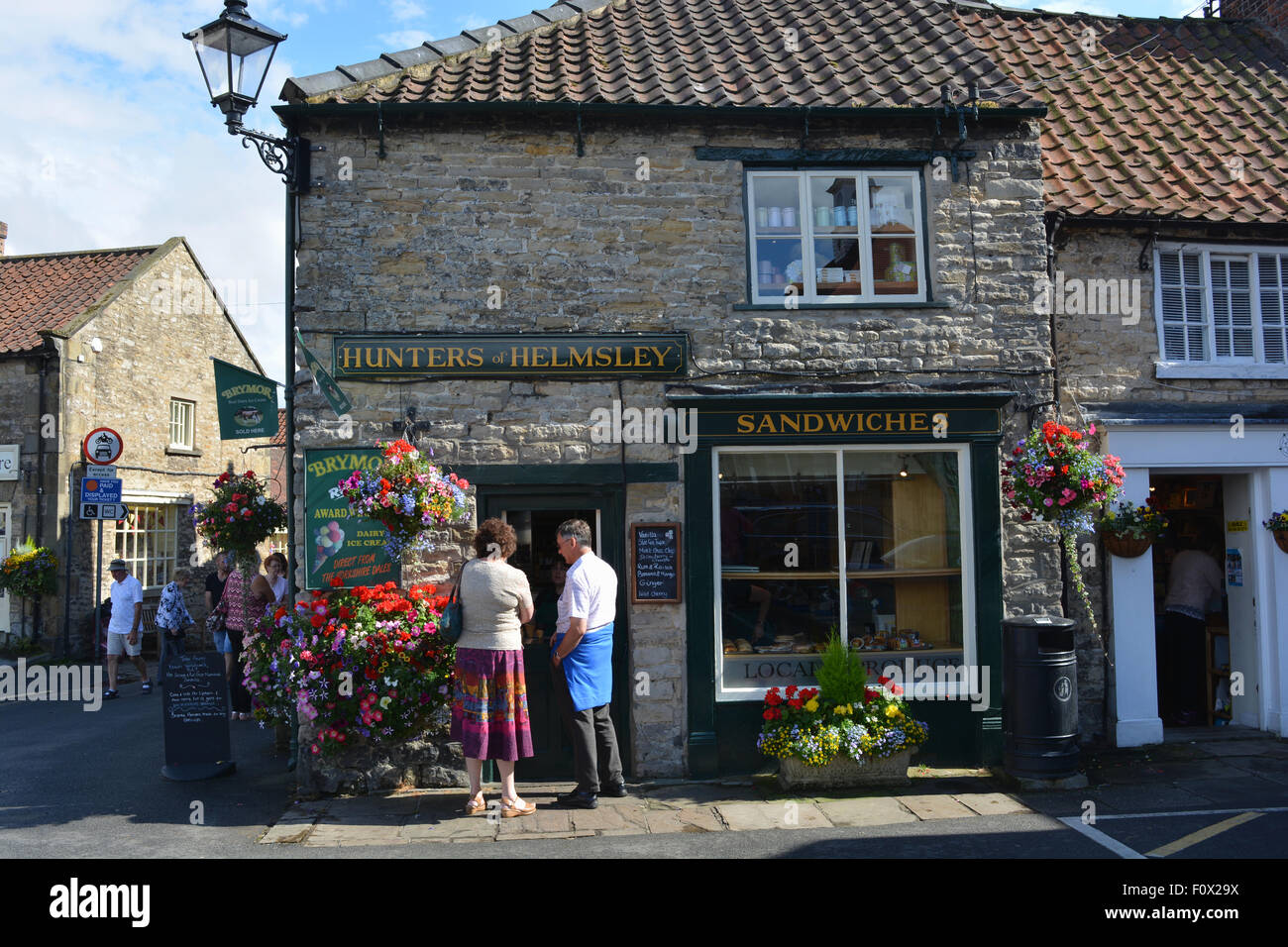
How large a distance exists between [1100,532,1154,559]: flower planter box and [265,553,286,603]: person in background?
808cm

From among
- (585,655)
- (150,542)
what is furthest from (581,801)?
(150,542)

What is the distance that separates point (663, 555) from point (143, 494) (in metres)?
14.0

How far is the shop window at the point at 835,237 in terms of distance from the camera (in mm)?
8320

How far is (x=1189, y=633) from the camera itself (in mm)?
9375

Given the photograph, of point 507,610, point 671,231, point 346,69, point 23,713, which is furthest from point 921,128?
point 23,713

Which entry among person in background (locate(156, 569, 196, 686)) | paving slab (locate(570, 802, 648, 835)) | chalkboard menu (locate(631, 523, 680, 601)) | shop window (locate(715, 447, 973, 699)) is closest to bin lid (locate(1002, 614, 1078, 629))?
shop window (locate(715, 447, 973, 699))

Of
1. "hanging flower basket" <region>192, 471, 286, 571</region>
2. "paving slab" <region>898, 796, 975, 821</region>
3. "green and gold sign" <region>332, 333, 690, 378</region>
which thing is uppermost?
"green and gold sign" <region>332, 333, 690, 378</region>

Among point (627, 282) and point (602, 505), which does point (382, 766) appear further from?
point (627, 282)

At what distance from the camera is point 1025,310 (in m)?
8.39

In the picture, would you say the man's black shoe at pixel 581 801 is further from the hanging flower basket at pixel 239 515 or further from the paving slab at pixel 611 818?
the hanging flower basket at pixel 239 515

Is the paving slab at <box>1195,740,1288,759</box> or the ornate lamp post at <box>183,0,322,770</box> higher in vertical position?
the ornate lamp post at <box>183,0,322,770</box>

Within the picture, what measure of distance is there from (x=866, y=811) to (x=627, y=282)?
15.2 ft

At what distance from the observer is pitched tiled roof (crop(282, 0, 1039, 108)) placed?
323 inches

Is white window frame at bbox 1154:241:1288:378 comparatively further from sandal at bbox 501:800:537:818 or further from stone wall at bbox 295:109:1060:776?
sandal at bbox 501:800:537:818
